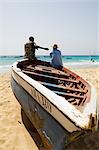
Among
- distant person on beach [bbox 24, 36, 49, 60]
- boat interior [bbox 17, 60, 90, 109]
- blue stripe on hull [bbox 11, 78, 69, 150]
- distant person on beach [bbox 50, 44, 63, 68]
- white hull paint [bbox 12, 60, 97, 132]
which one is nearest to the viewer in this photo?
white hull paint [bbox 12, 60, 97, 132]

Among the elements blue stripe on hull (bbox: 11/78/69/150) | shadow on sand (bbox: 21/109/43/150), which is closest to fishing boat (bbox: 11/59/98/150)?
blue stripe on hull (bbox: 11/78/69/150)

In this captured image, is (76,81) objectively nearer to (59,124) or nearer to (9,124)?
(9,124)

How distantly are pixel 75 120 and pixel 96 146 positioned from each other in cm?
143

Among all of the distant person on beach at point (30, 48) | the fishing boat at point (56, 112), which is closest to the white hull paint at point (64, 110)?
the fishing boat at point (56, 112)

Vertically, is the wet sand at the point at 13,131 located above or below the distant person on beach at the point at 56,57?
below

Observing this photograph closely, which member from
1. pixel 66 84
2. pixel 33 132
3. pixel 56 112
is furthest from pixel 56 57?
pixel 56 112

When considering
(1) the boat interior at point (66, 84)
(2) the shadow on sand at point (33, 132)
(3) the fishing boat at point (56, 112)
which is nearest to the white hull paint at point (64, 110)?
(3) the fishing boat at point (56, 112)

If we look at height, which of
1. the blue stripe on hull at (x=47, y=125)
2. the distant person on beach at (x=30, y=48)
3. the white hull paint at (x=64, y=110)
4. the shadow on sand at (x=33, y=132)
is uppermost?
the distant person on beach at (x=30, y=48)

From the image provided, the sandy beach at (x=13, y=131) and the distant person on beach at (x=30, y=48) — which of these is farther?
the distant person on beach at (x=30, y=48)

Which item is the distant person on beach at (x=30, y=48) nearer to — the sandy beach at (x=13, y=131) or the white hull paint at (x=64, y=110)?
the sandy beach at (x=13, y=131)

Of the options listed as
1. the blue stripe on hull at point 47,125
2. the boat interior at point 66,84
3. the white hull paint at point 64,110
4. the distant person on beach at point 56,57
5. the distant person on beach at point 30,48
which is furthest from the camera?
the distant person on beach at point 30,48

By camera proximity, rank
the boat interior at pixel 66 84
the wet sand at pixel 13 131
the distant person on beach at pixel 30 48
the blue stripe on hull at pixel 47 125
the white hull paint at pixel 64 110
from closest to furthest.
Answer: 1. the white hull paint at pixel 64 110
2. the blue stripe on hull at pixel 47 125
3. the wet sand at pixel 13 131
4. the boat interior at pixel 66 84
5. the distant person on beach at pixel 30 48

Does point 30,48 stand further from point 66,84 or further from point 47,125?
point 47,125

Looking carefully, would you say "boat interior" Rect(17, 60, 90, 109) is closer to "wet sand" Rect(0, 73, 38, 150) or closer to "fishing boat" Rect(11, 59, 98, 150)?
"fishing boat" Rect(11, 59, 98, 150)
